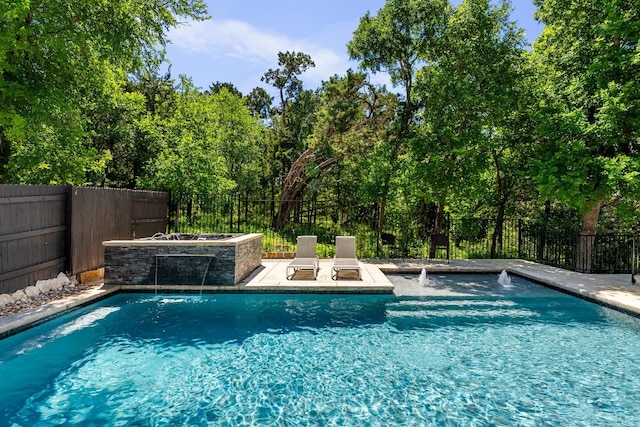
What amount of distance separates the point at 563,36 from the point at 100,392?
14.6 metres

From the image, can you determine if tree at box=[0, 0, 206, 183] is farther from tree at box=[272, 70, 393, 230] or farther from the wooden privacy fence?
tree at box=[272, 70, 393, 230]

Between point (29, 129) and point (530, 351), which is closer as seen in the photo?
point (530, 351)

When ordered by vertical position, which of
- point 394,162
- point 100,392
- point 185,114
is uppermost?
point 185,114

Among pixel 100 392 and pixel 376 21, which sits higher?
pixel 376 21

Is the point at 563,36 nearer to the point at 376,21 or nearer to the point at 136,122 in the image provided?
the point at 376,21

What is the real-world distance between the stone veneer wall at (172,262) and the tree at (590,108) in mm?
9059

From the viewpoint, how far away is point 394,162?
13055 mm

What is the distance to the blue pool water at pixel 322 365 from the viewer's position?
3.96 metres

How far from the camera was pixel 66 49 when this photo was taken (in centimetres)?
848

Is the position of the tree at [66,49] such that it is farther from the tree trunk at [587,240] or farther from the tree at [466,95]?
the tree trunk at [587,240]

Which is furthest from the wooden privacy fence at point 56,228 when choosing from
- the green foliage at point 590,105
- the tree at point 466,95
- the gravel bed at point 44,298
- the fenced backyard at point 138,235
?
the green foliage at point 590,105

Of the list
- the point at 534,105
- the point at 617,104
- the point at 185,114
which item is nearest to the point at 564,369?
the point at 617,104

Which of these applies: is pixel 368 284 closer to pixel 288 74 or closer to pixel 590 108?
pixel 590 108

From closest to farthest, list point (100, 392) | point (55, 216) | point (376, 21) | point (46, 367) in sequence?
point (100, 392)
point (46, 367)
point (55, 216)
point (376, 21)
